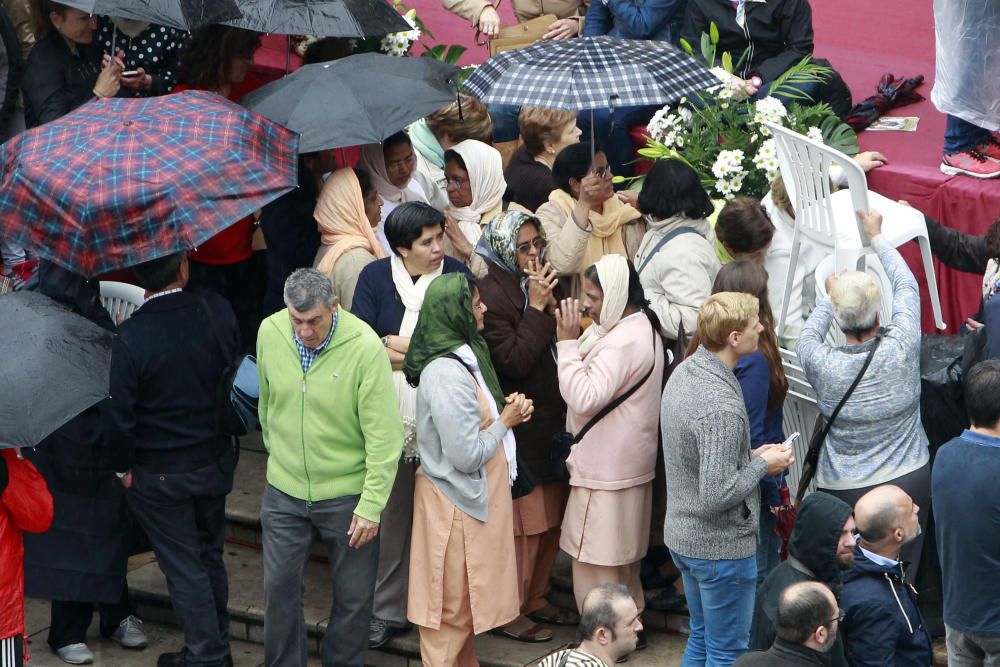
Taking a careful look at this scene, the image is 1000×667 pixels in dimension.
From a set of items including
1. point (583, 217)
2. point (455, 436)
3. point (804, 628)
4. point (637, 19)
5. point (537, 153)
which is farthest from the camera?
point (637, 19)

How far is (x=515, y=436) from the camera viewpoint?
6.96 metres

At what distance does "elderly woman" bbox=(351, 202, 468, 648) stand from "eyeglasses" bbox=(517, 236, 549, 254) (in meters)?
0.30

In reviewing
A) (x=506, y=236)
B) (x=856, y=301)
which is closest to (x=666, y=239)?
(x=506, y=236)

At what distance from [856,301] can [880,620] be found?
4.63ft

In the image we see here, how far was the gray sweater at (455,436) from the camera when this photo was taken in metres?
6.18

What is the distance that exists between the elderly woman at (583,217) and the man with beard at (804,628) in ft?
8.91

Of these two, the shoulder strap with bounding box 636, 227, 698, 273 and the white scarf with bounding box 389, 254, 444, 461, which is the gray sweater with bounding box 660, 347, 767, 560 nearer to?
the shoulder strap with bounding box 636, 227, 698, 273

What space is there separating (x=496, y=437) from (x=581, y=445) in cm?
55

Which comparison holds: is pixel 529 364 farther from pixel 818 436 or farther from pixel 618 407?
pixel 818 436

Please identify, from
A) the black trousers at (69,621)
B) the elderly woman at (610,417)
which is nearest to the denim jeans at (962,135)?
the elderly woman at (610,417)

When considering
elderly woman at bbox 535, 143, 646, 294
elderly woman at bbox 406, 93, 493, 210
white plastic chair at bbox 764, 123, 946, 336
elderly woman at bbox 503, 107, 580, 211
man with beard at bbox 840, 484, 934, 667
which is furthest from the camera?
elderly woman at bbox 406, 93, 493, 210

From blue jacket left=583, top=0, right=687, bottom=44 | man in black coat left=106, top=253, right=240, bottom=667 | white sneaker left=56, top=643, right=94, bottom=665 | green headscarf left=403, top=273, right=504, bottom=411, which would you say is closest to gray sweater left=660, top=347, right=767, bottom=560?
green headscarf left=403, top=273, right=504, bottom=411

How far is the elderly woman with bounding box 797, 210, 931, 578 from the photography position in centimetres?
598

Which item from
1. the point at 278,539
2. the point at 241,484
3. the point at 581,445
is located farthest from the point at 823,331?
the point at 241,484
